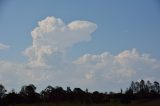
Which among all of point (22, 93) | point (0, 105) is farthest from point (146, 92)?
point (0, 105)

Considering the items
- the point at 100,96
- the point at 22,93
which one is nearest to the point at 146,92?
the point at 100,96

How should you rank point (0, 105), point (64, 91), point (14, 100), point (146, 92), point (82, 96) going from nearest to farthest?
1. point (0, 105)
2. point (14, 100)
3. point (82, 96)
4. point (64, 91)
5. point (146, 92)

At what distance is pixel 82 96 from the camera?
7144cm

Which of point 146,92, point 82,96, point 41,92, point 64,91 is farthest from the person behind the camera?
point 146,92

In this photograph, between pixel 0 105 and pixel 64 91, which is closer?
pixel 0 105

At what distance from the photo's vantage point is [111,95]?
258ft

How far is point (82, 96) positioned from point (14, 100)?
11761 millimetres

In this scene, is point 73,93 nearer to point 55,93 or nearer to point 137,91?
point 55,93

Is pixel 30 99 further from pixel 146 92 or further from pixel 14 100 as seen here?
pixel 146 92

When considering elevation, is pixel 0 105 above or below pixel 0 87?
below

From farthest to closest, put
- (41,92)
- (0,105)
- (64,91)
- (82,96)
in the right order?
(41,92), (64,91), (82,96), (0,105)

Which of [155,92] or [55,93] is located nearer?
Answer: [55,93]

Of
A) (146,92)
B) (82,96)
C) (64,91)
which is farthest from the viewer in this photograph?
(146,92)

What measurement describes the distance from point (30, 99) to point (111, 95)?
53.0 feet
